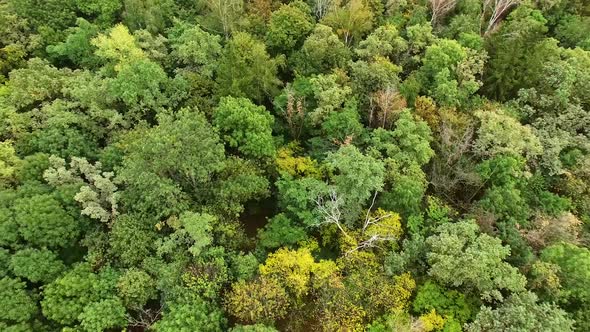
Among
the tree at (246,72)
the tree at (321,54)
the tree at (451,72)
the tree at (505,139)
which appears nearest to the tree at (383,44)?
the tree at (321,54)

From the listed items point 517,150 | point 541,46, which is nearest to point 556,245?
point 517,150

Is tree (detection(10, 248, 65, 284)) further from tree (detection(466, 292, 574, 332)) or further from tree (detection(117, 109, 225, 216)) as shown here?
tree (detection(466, 292, 574, 332))

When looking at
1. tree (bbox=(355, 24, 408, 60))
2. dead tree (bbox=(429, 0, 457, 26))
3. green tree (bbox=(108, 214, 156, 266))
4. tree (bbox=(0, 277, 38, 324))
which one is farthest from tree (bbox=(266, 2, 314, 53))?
tree (bbox=(0, 277, 38, 324))

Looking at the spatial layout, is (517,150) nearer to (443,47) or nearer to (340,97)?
(443,47)

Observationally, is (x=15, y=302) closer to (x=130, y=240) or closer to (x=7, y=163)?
(x=130, y=240)

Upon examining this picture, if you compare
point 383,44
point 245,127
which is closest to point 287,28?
point 383,44

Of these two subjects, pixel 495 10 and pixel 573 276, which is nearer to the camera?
pixel 573 276
